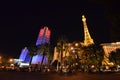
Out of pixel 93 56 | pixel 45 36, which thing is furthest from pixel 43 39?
pixel 93 56

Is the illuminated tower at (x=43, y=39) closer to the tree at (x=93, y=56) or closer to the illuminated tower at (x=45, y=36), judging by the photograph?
the illuminated tower at (x=45, y=36)

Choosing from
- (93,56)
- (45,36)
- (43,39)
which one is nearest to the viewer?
(93,56)

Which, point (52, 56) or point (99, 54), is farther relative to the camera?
point (52, 56)

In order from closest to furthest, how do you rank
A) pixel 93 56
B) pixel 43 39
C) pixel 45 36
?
pixel 93 56 < pixel 43 39 < pixel 45 36

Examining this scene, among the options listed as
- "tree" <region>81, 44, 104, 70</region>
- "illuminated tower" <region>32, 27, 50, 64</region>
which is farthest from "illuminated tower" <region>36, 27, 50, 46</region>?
"tree" <region>81, 44, 104, 70</region>

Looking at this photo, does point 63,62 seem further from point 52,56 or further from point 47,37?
point 47,37

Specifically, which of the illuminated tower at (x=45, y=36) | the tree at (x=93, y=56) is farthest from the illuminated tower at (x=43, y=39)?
the tree at (x=93, y=56)

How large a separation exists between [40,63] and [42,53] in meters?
5.56

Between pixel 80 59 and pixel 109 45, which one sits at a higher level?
pixel 109 45

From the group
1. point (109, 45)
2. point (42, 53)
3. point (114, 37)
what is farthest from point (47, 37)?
point (114, 37)

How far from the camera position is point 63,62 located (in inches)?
4348

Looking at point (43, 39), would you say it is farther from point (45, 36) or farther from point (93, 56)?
point (93, 56)

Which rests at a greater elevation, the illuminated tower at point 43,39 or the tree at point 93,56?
the illuminated tower at point 43,39

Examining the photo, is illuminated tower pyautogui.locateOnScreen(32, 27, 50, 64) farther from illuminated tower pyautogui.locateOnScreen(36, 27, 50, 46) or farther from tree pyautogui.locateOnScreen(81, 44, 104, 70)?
tree pyautogui.locateOnScreen(81, 44, 104, 70)
